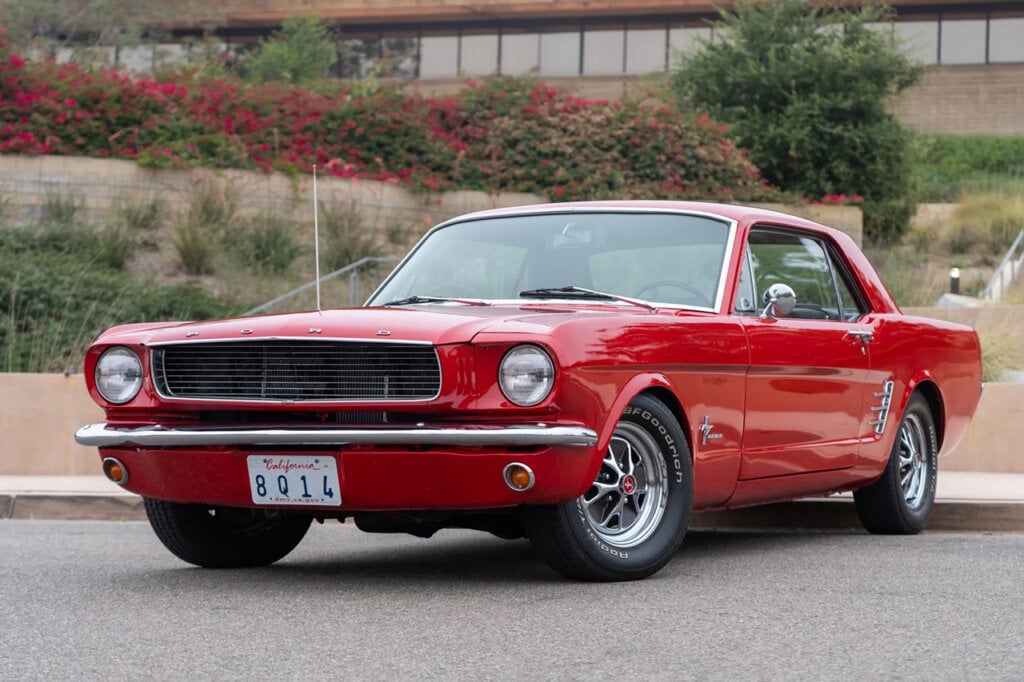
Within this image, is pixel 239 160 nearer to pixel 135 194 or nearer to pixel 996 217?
pixel 135 194

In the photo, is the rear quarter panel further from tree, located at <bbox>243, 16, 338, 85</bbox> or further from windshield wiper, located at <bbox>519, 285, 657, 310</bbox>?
tree, located at <bbox>243, 16, 338, 85</bbox>

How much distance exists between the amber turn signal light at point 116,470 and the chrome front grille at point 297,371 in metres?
0.36

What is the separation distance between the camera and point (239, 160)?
20312 millimetres

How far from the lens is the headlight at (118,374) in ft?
20.6

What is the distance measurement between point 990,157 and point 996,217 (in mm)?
12837

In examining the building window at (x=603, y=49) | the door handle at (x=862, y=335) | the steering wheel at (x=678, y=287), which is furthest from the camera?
the building window at (x=603, y=49)

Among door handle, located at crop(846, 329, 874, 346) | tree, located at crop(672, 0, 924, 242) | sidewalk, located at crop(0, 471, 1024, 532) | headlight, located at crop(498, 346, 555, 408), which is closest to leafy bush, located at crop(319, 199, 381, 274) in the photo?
tree, located at crop(672, 0, 924, 242)

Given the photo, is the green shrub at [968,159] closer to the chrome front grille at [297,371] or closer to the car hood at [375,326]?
the car hood at [375,326]

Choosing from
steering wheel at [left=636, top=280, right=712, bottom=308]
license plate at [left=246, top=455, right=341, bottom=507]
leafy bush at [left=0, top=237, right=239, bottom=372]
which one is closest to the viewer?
license plate at [left=246, top=455, right=341, bottom=507]

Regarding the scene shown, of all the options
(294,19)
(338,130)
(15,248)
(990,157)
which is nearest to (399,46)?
(294,19)

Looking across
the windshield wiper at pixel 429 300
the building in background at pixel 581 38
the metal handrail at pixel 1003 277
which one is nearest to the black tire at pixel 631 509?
the windshield wiper at pixel 429 300

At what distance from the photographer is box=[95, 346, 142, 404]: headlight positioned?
20.6ft

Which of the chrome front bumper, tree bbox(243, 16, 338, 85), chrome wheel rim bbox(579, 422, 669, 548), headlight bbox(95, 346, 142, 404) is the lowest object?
chrome wheel rim bbox(579, 422, 669, 548)

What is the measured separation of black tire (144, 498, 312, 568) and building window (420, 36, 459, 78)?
34.6 metres
